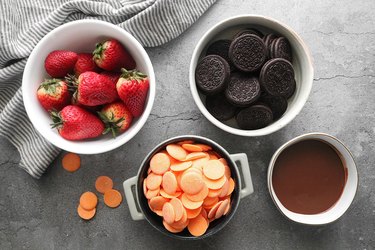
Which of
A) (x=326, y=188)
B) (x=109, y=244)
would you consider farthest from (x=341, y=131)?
(x=109, y=244)

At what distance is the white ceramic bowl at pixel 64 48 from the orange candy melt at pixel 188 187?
0.34 feet

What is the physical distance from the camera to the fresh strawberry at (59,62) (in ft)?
3.08

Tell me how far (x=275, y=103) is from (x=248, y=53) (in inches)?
5.1

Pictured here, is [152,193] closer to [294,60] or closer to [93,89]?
[93,89]

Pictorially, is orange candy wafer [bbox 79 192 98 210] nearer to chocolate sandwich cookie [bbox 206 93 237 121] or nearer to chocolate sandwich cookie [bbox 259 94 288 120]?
chocolate sandwich cookie [bbox 206 93 237 121]

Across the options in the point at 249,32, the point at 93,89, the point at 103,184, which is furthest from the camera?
the point at 103,184

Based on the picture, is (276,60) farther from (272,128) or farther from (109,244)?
(109,244)

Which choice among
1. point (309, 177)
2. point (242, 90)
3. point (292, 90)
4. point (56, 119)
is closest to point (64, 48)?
point (56, 119)

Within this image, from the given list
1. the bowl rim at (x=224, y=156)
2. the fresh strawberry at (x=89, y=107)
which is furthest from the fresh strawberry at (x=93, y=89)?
the bowl rim at (x=224, y=156)

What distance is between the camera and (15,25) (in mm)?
1078

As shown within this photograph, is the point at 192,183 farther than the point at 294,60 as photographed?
No

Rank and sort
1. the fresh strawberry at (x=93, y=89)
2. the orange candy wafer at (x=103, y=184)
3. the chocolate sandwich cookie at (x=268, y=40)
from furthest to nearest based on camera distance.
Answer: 1. the orange candy wafer at (x=103, y=184)
2. the chocolate sandwich cookie at (x=268, y=40)
3. the fresh strawberry at (x=93, y=89)

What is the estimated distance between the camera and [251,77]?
100cm

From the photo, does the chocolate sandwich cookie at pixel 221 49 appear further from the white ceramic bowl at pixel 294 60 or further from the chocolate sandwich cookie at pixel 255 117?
the chocolate sandwich cookie at pixel 255 117
